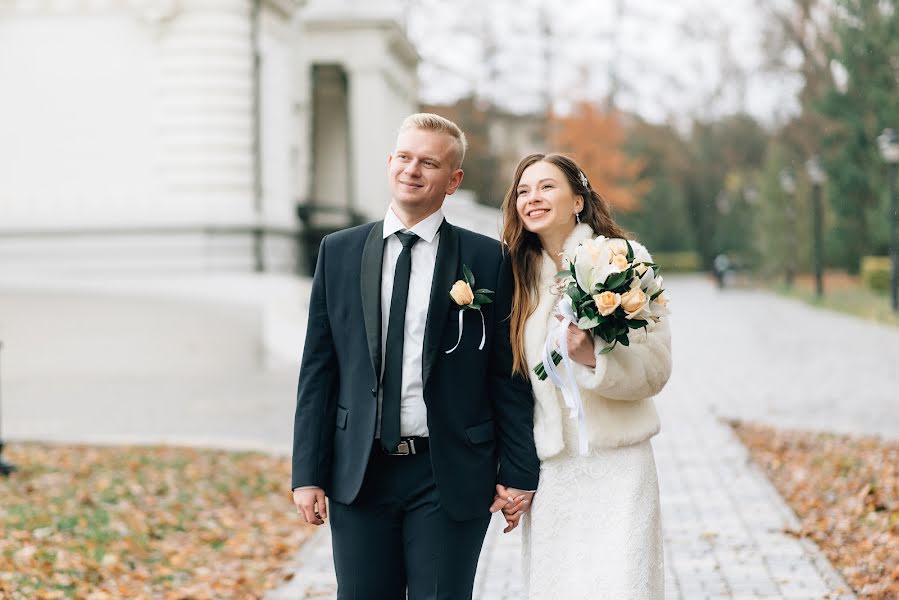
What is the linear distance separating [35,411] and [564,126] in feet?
146

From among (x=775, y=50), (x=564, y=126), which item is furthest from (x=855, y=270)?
(x=564, y=126)

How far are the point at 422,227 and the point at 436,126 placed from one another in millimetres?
326

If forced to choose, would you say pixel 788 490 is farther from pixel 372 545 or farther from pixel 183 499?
pixel 372 545

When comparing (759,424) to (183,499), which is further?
(759,424)

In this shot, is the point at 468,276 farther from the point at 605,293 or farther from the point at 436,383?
the point at 605,293

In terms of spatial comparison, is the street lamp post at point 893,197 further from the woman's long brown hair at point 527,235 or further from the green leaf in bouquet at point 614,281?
the green leaf in bouquet at point 614,281

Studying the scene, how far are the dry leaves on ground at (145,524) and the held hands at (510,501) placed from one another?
3.11 meters

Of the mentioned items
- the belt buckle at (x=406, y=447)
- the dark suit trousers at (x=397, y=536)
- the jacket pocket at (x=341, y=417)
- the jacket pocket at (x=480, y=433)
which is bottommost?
the dark suit trousers at (x=397, y=536)

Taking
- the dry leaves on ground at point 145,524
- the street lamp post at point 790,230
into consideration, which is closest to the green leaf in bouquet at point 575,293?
A: the dry leaves on ground at point 145,524

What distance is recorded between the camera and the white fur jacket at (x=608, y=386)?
3982 millimetres

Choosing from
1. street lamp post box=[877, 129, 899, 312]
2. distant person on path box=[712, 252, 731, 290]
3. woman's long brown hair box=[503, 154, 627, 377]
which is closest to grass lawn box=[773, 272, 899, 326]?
street lamp post box=[877, 129, 899, 312]

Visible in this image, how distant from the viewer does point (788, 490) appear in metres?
9.20

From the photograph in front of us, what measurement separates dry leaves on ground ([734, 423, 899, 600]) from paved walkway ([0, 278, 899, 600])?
17 centimetres

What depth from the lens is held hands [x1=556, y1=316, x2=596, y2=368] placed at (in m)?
3.89
